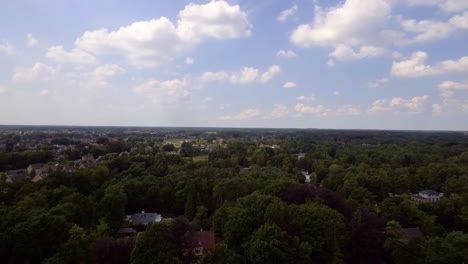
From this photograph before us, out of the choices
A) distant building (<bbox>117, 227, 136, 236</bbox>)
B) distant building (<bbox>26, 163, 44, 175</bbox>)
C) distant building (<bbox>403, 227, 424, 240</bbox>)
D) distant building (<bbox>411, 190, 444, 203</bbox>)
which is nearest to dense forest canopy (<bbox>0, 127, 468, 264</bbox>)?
distant building (<bbox>403, 227, 424, 240</bbox>)

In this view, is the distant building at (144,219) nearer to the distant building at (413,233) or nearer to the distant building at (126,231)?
the distant building at (126,231)

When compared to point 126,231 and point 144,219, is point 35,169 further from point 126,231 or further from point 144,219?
point 126,231

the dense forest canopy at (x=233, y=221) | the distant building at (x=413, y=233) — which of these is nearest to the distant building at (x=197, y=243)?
the dense forest canopy at (x=233, y=221)

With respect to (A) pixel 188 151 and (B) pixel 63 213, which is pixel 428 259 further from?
(A) pixel 188 151

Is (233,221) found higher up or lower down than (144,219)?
higher up

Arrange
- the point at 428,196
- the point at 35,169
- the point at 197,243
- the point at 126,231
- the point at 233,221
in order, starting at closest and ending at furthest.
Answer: the point at 233,221 < the point at 197,243 < the point at 126,231 < the point at 428,196 < the point at 35,169

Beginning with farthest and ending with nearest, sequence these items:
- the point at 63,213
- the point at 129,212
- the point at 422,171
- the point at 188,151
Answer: the point at 188,151
the point at 422,171
the point at 129,212
the point at 63,213

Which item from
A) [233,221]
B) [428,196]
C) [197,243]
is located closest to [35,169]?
[197,243]

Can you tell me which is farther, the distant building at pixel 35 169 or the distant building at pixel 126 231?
the distant building at pixel 35 169

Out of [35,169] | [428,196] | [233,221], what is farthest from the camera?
[35,169]

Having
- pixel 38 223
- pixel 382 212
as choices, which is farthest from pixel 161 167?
pixel 382 212

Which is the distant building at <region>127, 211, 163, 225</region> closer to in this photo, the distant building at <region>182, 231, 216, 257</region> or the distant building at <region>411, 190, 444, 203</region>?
the distant building at <region>182, 231, 216, 257</region>
